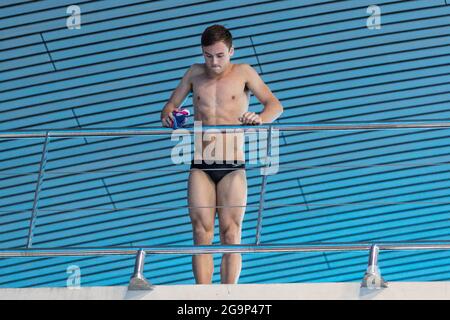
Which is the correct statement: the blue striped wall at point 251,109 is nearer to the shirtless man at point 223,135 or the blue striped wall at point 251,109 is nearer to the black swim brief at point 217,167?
the shirtless man at point 223,135

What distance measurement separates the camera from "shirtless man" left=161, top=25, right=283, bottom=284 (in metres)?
3.90

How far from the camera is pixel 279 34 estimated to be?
743cm

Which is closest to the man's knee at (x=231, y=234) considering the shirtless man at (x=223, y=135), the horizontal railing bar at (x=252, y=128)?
the shirtless man at (x=223, y=135)

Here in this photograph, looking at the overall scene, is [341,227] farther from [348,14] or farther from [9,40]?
[9,40]

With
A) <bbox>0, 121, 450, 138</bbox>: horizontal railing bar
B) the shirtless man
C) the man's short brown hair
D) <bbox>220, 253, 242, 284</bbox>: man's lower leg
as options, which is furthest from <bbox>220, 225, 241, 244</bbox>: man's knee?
the man's short brown hair

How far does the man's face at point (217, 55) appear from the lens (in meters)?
4.00

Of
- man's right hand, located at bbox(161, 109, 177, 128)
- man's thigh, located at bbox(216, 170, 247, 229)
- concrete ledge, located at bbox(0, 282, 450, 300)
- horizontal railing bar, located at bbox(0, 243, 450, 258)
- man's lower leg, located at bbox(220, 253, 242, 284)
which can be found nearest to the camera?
concrete ledge, located at bbox(0, 282, 450, 300)

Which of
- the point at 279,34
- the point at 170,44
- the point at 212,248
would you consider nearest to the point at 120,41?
the point at 170,44

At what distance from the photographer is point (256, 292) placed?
10.6 feet

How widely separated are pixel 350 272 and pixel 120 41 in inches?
94.1

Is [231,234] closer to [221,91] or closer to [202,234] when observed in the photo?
[202,234]

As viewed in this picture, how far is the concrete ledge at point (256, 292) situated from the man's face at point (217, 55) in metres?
1.00

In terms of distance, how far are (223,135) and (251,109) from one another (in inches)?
146

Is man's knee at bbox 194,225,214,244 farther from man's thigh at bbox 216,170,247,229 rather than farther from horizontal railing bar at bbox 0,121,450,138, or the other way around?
horizontal railing bar at bbox 0,121,450,138
